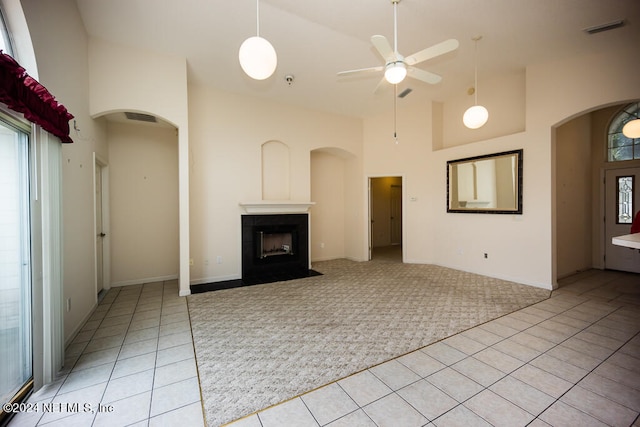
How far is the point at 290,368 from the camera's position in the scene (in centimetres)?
217

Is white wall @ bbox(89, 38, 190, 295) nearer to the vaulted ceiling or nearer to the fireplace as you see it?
the vaulted ceiling

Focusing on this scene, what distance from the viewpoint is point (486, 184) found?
16.1ft

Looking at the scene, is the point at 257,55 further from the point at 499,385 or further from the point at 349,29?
the point at 499,385

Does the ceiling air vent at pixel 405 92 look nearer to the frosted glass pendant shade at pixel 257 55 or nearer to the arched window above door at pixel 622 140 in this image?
the frosted glass pendant shade at pixel 257 55

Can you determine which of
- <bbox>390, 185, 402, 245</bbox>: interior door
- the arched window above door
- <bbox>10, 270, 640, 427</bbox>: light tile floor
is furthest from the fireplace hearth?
the arched window above door

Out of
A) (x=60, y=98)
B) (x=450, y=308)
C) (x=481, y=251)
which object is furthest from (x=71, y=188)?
(x=481, y=251)

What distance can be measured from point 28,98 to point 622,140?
8.62 m

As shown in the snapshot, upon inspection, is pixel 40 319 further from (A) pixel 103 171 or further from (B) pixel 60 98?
(A) pixel 103 171

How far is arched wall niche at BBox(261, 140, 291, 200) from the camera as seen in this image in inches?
212

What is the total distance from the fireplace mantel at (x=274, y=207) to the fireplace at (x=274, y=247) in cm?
10

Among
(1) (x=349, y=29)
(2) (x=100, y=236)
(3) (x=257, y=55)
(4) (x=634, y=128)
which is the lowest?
(2) (x=100, y=236)

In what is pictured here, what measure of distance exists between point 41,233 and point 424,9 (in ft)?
14.2

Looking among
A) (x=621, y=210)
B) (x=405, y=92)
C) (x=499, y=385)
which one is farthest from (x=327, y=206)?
(x=621, y=210)

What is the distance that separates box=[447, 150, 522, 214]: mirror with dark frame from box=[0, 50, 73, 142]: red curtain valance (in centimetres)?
595
